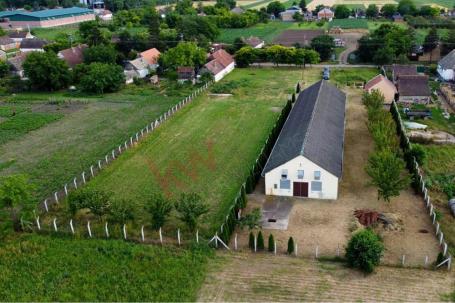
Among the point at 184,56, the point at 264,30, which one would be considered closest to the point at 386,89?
the point at 184,56

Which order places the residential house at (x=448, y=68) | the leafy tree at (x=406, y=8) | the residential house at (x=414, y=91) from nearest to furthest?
the residential house at (x=414, y=91) → the residential house at (x=448, y=68) → the leafy tree at (x=406, y=8)

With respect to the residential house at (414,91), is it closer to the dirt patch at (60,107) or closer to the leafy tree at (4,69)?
the dirt patch at (60,107)

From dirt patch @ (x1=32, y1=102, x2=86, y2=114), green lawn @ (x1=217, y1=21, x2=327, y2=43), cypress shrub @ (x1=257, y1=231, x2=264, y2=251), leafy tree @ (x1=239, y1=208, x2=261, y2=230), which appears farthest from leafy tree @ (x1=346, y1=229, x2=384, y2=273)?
green lawn @ (x1=217, y1=21, x2=327, y2=43)

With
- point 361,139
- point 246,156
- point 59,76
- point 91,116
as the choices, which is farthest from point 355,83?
point 59,76

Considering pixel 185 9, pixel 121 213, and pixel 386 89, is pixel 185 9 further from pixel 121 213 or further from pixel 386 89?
pixel 121 213

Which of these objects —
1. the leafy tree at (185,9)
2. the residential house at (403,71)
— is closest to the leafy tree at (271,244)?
the residential house at (403,71)
